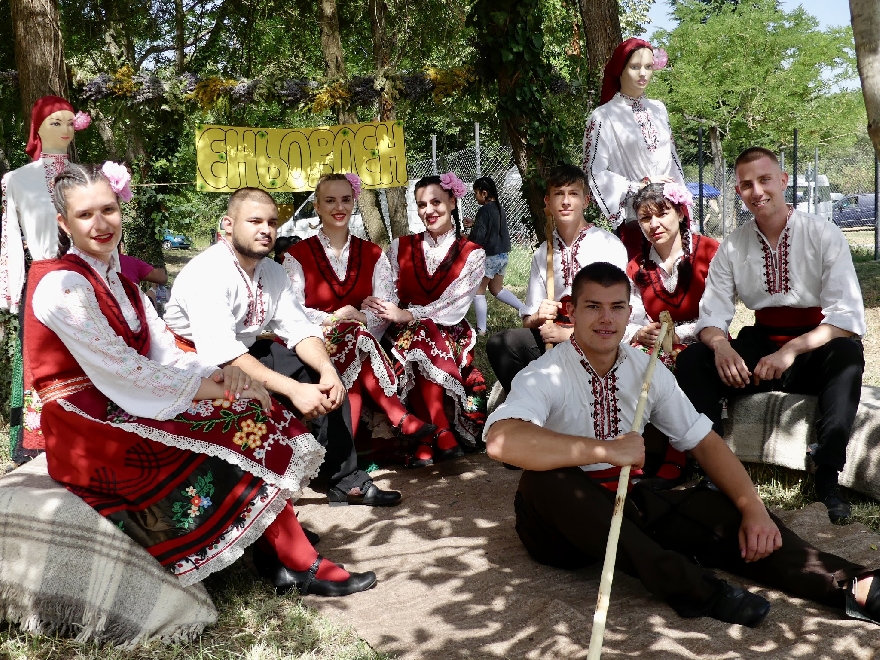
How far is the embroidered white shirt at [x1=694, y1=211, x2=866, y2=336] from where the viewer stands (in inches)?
162

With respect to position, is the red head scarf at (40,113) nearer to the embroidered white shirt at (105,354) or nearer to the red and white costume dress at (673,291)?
the embroidered white shirt at (105,354)

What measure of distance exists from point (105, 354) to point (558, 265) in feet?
9.18

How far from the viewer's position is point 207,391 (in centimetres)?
318

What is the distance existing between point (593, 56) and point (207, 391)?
194 inches

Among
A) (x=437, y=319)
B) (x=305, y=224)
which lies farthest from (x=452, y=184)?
(x=305, y=224)

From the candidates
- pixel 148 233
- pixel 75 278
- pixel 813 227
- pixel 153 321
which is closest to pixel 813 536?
pixel 813 227

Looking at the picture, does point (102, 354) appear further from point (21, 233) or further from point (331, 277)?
point (331, 277)

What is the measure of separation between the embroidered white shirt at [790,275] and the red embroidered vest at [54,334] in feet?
9.31

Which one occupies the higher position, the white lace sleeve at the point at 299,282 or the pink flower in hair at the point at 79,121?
the pink flower in hair at the point at 79,121

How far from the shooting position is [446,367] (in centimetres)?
514

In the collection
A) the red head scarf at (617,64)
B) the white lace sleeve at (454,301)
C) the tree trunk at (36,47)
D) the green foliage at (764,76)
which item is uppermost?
the green foliage at (764,76)

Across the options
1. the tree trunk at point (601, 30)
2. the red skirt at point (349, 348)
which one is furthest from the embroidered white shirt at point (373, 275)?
the tree trunk at point (601, 30)

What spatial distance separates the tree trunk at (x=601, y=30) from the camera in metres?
6.85

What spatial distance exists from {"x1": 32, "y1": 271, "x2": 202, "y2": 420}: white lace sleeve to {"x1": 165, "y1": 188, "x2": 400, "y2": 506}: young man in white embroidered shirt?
708mm
